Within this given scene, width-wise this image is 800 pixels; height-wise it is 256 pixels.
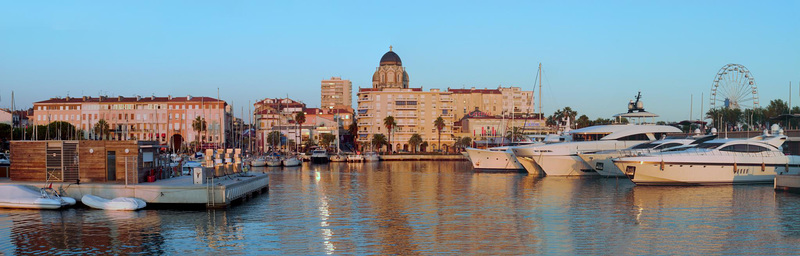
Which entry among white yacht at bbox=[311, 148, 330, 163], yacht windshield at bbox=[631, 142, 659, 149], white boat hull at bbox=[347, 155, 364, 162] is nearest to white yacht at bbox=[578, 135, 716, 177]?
yacht windshield at bbox=[631, 142, 659, 149]

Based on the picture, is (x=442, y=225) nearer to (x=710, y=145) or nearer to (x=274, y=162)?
(x=710, y=145)

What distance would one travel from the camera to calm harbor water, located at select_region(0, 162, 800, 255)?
25.5 m

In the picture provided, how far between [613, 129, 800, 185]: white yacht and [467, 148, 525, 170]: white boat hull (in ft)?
77.2

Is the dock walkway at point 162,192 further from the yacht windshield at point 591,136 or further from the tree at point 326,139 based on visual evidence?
the tree at point 326,139

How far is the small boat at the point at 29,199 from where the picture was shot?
113 ft

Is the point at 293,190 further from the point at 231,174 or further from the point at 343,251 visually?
the point at 343,251

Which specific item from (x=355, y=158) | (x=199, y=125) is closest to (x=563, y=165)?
(x=355, y=158)

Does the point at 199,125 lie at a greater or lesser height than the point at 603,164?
greater

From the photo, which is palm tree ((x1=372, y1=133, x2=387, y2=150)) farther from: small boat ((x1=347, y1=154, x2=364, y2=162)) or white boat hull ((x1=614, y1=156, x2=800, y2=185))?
white boat hull ((x1=614, y1=156, x2=800, y2=185))

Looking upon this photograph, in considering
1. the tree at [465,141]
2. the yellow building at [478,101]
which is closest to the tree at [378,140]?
the tree at [465,141]

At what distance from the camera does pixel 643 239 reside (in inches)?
1069

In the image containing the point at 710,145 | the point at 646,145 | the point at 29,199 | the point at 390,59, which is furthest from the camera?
the point at 390,59

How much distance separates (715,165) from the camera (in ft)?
159

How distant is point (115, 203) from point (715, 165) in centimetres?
3607
